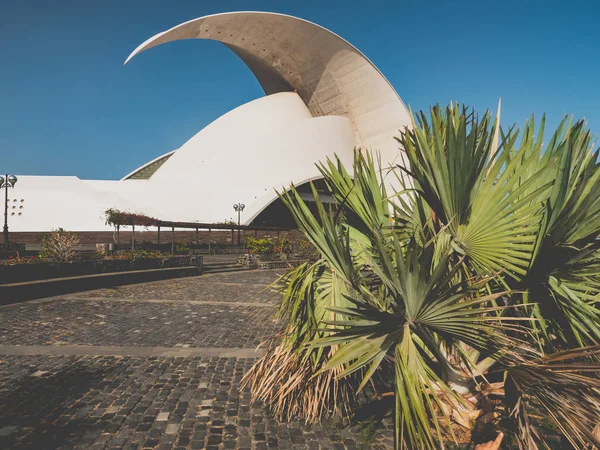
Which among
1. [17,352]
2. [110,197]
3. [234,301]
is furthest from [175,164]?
[17,352]

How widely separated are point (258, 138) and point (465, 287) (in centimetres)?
3595

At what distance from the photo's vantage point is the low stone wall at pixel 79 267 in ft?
24.6

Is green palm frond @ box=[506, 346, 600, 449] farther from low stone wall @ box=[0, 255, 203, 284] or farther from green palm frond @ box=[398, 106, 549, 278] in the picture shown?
low stone wall @ box=[0, 255, 203, 284]

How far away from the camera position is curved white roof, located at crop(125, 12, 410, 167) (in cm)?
3209

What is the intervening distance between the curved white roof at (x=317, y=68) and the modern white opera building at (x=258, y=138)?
0.10m

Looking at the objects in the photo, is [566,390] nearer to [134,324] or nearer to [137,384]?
[137,384]

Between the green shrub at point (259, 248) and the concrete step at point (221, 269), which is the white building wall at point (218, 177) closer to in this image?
the green shrub at point (259, 248)

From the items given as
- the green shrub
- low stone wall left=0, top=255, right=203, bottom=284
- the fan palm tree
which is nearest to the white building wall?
the green shrub

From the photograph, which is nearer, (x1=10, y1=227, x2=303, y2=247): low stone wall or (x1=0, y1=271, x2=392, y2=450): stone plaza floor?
A: (x1=0, y1=271, x2=392, y2=450): stone plaza floor

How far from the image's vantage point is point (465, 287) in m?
1.66

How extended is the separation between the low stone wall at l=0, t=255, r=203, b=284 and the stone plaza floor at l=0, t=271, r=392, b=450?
3.78 ft

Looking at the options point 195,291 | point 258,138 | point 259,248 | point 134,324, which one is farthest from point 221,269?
point 258,138

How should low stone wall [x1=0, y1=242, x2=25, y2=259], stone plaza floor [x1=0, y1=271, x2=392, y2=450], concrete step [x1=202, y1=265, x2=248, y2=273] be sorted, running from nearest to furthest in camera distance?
1. stone plaza floor [x1=0, y1=271, x2=392, y2=450]
2. low stone wall [x1=0, y1=242, x2=25, y2=259]
3. concrete step [x1=202, y1=265, x2=248, y2=273]

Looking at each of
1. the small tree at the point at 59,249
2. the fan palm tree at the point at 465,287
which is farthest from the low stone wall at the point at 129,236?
the fan palm tree at the point at 465,287
